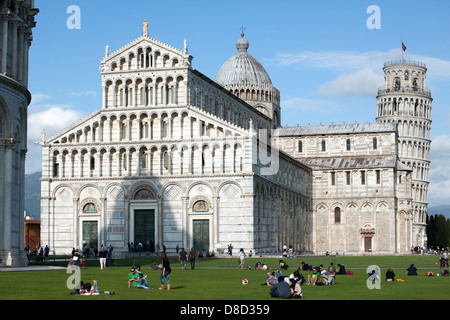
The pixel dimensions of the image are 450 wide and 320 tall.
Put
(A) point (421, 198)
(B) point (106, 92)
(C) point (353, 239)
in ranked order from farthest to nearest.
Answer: (A) point (421, 198), (C) point (353, 239), (B) point (106, 92)

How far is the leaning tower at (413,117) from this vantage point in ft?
426

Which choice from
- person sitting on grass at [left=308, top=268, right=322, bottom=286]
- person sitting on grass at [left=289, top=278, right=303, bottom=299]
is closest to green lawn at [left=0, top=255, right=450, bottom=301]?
person sitting on grass at [left=289, top=278, right=303, bottom=299]

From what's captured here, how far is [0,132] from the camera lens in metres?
41.1

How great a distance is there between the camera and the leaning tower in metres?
130

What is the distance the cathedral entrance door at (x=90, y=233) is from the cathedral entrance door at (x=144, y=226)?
3.92 m

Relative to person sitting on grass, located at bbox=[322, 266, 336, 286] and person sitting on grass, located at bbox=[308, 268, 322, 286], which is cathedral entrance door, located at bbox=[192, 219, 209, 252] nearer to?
person sitting on grass, located at bbox=[308, 268, 322, 286]

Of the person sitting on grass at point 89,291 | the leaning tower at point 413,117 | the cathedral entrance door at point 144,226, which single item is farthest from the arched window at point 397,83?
the person sitting on grass at point 89,291

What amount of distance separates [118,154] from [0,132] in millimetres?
30464

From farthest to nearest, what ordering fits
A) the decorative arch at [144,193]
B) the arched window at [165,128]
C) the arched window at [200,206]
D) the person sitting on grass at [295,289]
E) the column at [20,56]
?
the arched window at [165,128] < the decorative arch at [144,193] < the arched window at [200,206] < the column at [20,56] < the person sitting on grass at [295,289]

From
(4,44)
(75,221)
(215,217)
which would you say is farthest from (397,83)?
(4,44)

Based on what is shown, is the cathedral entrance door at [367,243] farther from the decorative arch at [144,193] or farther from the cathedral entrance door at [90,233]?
the cathedral entrance door at [90,233]

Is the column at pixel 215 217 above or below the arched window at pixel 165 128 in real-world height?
below
